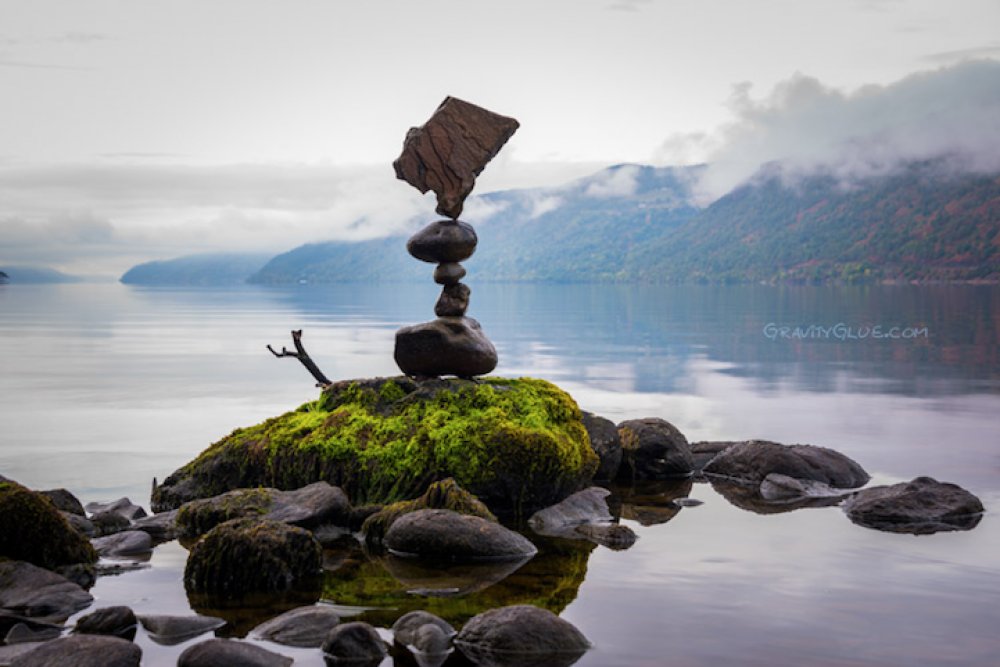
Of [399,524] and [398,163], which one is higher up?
[398,163]

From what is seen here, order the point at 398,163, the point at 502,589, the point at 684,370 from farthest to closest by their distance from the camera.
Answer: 1. the point at 684,370
2. the point at 398,163
3. the point at 502,589

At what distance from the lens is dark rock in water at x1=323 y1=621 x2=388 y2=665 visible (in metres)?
10.4

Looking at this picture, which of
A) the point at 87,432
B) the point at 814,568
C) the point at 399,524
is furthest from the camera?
the point at 87,432

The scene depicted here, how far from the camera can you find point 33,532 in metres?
13.4

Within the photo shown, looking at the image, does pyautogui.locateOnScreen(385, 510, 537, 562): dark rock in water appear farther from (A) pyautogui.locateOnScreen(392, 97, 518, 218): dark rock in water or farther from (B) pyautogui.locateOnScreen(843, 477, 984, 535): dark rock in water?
(A) pyautogui.locateOnScreen(392, 97, 518, 218): dark rock in water

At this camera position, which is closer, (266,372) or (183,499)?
(183,499)

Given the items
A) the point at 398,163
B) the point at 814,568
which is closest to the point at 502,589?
the point at 814,568

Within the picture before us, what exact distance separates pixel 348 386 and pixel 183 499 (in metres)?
3.57

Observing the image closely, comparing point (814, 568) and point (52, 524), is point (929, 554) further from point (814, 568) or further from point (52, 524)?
point (52, 524)

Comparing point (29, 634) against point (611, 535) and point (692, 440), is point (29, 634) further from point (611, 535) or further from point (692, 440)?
point (692, 440)

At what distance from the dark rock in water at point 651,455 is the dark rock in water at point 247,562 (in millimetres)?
9306

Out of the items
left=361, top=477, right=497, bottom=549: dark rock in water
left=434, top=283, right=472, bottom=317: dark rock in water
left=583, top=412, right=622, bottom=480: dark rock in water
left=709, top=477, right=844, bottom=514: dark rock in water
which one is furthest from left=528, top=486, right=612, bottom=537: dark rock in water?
left=434, top=283, right=472, bottom=317: dark rock in water

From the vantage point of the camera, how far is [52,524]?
44.5 ft

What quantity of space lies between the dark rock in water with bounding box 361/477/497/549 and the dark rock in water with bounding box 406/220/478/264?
576 cm
